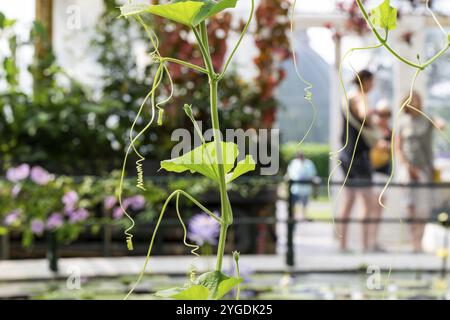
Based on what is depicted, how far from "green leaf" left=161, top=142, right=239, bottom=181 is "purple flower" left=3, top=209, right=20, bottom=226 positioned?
108 inches

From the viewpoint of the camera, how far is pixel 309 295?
7.64 feet

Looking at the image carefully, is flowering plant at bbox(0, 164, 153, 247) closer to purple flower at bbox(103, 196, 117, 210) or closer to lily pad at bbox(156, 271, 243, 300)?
purple flower at bbox(103, 196, 117, 210)

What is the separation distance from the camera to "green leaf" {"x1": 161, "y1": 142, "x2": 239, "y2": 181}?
0.41m

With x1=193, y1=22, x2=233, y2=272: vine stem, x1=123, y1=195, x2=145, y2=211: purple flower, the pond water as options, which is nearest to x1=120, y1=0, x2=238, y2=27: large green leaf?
x1=193, y1=22, x2=233, y2=272: vine stem

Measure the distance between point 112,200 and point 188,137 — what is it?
2.66m

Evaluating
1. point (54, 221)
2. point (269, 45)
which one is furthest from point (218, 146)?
point (269, 45)

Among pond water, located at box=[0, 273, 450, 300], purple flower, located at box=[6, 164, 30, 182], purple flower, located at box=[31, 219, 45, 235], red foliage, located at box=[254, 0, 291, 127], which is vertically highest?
red foliage, located at box=[254, 0, 291, 127]

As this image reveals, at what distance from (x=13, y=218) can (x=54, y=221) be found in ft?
0.52

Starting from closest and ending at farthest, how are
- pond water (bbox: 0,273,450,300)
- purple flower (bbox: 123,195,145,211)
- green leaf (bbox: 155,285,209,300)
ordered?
green leaf (bbox: 155,285,209,300) < pond water (bbox: 0,273,450,300) < purple flower (bbox: 123,195,145,211)

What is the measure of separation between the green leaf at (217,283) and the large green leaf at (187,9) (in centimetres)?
12

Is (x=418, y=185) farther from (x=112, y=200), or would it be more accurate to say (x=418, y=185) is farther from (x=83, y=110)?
(x=83, y=110)

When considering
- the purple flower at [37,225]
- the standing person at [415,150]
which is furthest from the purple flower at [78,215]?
the standing person at [415,150]

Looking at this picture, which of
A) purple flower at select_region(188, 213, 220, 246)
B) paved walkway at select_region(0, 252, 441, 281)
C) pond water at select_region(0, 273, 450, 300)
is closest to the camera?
pond water at select_region(0, 273, 450, 300)

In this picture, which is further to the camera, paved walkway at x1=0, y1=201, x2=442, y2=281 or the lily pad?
paved walkway at x1=0, y1=201, x2=442, y2=281
